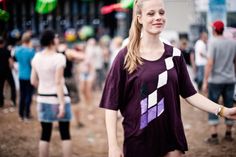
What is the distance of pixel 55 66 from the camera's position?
5035mm

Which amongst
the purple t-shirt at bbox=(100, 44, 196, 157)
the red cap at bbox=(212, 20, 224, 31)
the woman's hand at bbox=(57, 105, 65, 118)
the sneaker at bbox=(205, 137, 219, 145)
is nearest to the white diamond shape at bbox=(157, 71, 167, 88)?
the purple t-shirt at bbox=(100, 44, 196, 157)

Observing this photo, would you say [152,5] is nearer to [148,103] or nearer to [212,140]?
[148,103]

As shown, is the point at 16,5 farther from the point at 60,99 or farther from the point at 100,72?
the point at 60,99

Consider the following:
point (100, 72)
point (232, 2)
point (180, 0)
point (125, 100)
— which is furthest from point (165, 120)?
point (180, 0)

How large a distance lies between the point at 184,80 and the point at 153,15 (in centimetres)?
57

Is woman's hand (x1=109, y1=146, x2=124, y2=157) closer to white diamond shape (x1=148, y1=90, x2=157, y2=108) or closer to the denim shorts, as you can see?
white diamond shape (x1=148, y1=90, x2=157, y2=108)

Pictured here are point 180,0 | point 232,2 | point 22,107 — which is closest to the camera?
point 22,107

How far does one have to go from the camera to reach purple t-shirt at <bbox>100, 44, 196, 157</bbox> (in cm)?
279

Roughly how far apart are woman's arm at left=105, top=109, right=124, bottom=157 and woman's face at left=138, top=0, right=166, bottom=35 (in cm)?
65

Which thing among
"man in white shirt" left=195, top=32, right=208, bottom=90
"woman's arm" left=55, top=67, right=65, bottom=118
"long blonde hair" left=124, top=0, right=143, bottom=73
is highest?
"long blonde hair" left=124, top=0, right=143, bottom=73

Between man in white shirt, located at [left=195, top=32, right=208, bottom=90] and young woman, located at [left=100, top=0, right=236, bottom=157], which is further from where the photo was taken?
man in white shirt, located at [left=195, top=32, right=208, bottom=90]

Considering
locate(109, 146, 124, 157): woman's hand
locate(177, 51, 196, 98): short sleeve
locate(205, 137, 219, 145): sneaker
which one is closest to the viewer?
locate(109, 146, 124, 157): woman's hand

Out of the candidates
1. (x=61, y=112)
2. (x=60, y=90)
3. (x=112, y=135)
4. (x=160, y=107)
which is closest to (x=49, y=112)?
(x=61, y=112)

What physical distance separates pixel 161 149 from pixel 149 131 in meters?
0.18
